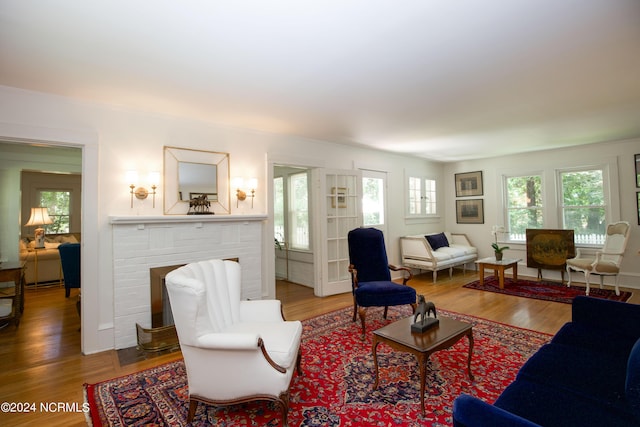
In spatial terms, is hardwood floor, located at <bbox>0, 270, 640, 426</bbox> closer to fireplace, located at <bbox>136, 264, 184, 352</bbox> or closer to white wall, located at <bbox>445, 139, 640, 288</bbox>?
fireplace, located at <bbox>136, 264, 184, 352</bbox>

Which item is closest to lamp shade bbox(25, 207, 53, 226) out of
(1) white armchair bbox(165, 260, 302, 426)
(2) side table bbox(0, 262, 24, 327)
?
(2) side table bbox(0, 262, 24, 327)

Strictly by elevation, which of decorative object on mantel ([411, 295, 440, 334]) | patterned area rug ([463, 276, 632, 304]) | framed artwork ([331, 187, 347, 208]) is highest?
framed artwork ([331, 187, 347, 208])

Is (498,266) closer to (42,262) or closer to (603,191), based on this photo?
(603,191)

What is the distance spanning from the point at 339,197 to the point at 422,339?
10.8 feet

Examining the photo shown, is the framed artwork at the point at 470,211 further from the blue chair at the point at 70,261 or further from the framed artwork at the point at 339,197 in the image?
the blue chair at the point at 70,261

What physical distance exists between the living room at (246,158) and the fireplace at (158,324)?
316 millimetres

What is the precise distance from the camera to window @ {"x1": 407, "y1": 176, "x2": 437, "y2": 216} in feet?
22.1

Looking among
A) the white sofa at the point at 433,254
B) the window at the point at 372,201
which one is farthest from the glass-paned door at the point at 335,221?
the white sofa at the point at 433,254

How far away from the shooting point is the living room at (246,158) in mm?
3035

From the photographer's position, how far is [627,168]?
17.1 ft

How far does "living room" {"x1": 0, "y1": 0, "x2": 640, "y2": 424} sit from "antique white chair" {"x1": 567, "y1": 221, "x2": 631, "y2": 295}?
317 mm

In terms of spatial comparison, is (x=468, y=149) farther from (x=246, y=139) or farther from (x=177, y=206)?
(x=177, y=206)

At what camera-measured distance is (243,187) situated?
4133mm

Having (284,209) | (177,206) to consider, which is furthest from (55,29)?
(284,209)
